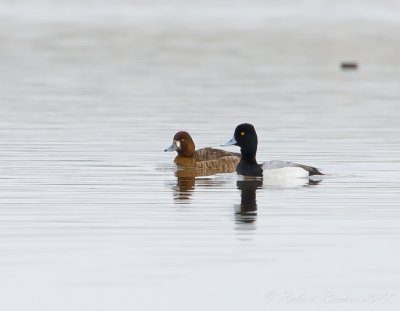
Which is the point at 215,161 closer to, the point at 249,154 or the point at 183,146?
the point at 183,146

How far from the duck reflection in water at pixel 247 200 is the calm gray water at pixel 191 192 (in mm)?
55

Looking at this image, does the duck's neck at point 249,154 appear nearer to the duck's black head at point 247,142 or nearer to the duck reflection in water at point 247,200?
the duck's black head at point 247,142

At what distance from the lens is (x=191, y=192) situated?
23.6 meters

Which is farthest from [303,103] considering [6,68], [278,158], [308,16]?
[308,16]

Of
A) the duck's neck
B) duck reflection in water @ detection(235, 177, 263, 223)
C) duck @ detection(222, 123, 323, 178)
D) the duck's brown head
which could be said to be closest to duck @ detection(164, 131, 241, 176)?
the duck's brown head

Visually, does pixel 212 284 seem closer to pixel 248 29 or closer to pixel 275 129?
pixel 275 129

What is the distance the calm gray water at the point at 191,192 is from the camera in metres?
15.9

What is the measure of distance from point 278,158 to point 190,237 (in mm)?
10044

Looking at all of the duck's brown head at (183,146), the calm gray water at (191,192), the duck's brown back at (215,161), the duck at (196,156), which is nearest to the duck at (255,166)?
the calm gray water at (191,192)

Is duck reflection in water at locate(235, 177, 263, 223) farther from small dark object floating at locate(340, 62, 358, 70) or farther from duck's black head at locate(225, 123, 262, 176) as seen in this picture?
small dark object floating at locate(340, 62, 358, 70)

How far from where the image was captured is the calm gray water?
15914mm

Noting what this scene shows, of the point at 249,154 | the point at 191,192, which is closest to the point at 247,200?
the point at 191,192

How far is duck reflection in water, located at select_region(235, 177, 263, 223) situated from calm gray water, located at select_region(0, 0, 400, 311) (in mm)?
55

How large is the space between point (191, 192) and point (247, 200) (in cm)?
134
